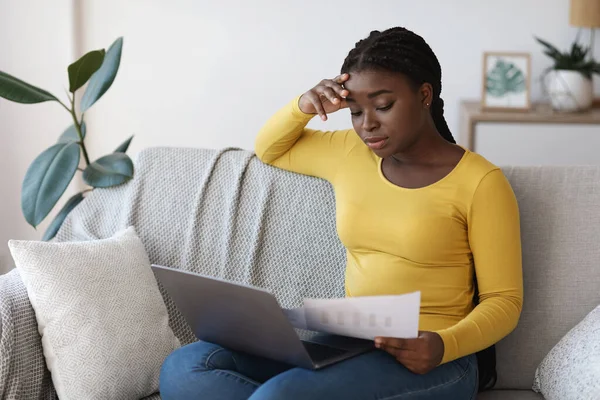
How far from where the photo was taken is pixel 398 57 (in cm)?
179

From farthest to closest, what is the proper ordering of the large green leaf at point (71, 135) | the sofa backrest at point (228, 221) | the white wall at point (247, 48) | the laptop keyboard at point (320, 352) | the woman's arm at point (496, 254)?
1. the white wall at point (247, 48)
2. the large green leaf at point (71, 135)
3. the sofa backrest at point (228, 221)
4. the woman's arm at point (496, 254)
5. the laptop keyboard at point (320, 352)

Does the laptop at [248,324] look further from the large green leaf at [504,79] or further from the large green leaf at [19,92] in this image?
the large green leaf at [504,79]

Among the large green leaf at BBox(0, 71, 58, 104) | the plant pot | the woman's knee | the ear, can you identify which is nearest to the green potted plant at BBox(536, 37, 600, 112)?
the plant pot

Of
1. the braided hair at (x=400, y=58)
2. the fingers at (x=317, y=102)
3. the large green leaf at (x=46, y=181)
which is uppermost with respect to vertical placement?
the braided hair at (x=400, y=58)

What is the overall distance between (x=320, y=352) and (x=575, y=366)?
520 mm

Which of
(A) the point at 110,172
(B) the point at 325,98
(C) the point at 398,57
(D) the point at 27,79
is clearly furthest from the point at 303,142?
(D) the point at 27,79

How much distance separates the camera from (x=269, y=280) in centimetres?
211

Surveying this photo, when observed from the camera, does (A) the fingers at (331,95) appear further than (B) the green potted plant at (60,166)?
No

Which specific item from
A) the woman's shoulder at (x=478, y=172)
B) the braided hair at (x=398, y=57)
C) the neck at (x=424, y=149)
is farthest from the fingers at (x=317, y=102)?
the woman's shoulder at (x=478, y=172)

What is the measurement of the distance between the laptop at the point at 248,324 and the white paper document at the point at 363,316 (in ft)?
0.15

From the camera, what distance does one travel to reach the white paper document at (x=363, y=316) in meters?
1.52

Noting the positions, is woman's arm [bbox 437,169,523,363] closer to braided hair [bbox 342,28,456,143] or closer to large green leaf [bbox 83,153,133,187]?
braided hair [bbox 342,28,456,143]

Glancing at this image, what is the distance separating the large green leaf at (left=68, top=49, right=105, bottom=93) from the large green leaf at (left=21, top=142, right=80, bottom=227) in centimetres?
19

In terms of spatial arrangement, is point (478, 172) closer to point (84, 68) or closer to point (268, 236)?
point (268, 236)
